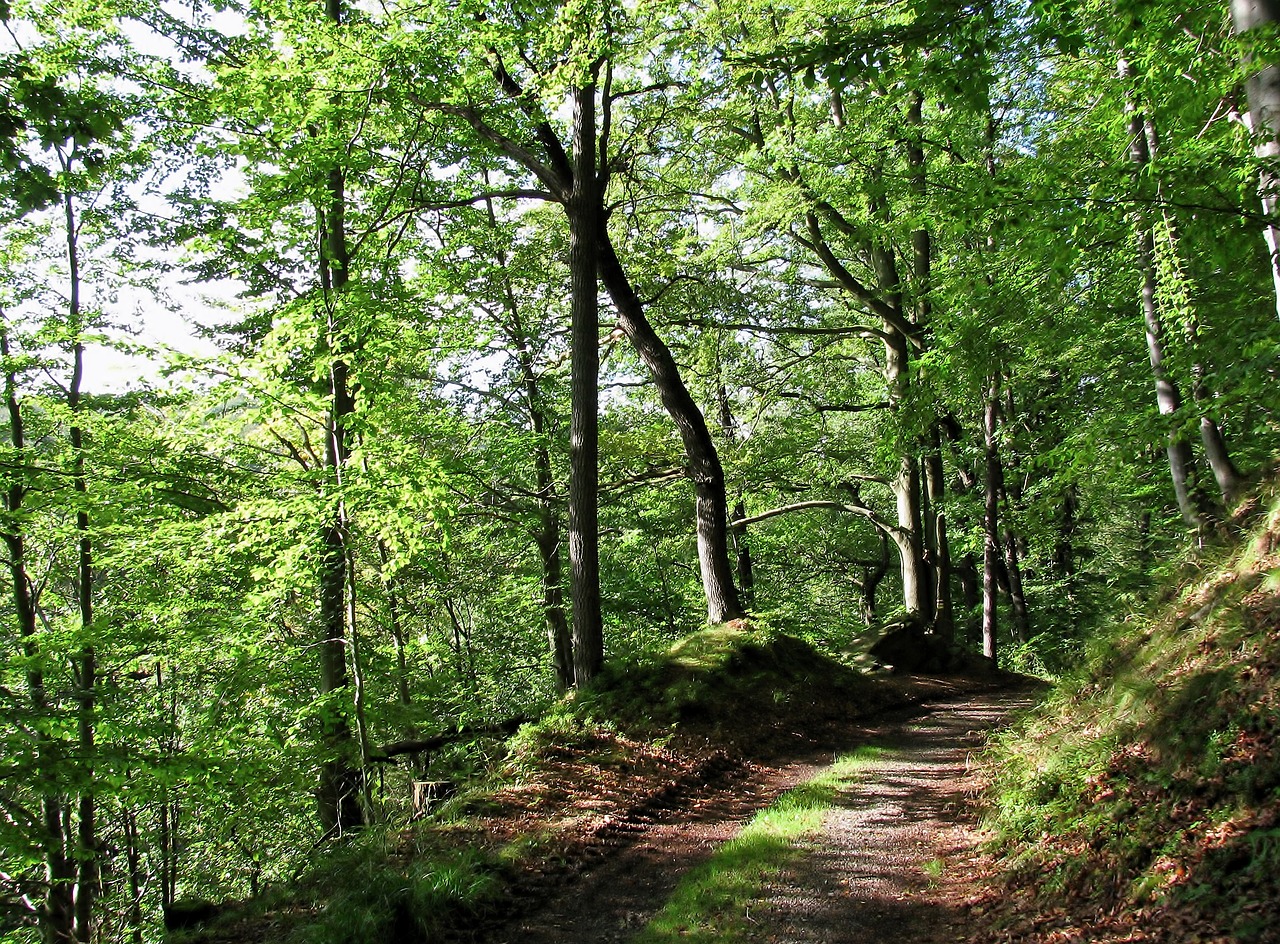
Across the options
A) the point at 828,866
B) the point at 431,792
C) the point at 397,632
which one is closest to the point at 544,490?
the point at 397,632

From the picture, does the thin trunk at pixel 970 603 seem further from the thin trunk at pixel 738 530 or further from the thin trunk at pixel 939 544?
the thin trunk at pixel 738 530

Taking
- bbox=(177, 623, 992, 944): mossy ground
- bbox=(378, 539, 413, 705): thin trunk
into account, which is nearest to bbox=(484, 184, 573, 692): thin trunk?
bbox=(378, 539, 413, 705): thin trunk

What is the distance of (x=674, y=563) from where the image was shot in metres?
21.2

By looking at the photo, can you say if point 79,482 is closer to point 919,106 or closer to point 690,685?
point 690,685

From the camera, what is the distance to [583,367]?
31.5 ft

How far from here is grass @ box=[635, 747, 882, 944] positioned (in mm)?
4555

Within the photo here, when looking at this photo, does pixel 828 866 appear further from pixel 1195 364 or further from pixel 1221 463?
pixel 1221 463

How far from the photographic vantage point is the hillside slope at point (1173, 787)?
3281mm

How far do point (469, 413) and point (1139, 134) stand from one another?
10718 mm

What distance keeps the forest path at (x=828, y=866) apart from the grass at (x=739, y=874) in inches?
3.9

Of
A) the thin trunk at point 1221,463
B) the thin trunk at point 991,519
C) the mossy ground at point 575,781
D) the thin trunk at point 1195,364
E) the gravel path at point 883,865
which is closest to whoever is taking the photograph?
the gravel path at point 883,865

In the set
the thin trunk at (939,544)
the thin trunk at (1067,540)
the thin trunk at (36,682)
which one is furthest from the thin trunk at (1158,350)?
the thin trunk at (1067,540)

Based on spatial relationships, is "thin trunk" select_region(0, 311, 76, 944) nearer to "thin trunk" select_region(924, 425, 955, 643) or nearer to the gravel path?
the gravel path

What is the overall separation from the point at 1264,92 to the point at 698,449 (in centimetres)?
760
